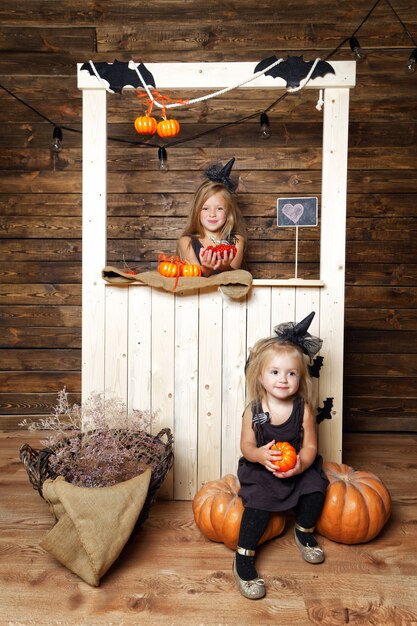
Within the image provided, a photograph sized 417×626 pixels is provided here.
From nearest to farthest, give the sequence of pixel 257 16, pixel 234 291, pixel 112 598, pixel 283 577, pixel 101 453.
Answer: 1. pixel 112 598
2. pixel 283 577
3. pixel 101 453
4. pixel 234 291
5. pixel 257 16

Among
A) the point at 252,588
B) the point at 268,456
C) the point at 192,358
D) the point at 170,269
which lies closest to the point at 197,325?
the point at 192,358

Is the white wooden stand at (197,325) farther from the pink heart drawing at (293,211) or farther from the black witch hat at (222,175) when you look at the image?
the black witch hat at (222,175)

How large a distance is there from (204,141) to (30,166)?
1.10 meters

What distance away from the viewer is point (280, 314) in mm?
2367

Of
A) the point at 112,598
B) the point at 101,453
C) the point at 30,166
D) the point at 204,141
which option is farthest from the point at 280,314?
the point at 30,166

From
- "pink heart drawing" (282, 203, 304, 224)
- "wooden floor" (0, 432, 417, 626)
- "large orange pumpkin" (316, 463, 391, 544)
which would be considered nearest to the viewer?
"wooden floor" (0, 432, 417, 626)

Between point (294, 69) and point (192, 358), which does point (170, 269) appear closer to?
point (192, 358)

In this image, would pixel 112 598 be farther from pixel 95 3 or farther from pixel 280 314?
pixel 95 3

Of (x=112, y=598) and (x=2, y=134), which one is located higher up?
(x=2, y=134)

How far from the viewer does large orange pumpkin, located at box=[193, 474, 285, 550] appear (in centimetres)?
196

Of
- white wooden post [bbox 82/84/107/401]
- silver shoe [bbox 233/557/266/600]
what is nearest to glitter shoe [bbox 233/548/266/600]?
silver shoe [bbox 233/557/266/600]

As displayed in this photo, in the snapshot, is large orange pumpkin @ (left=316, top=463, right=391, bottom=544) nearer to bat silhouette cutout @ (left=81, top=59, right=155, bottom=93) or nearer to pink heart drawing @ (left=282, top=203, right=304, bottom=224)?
pink heart drawing @ (left=282, top=203, right=304, bottom=224)

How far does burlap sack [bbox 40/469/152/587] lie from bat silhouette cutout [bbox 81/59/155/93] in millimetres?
1593

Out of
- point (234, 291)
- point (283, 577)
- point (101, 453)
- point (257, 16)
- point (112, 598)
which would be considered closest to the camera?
point (112, 598)
